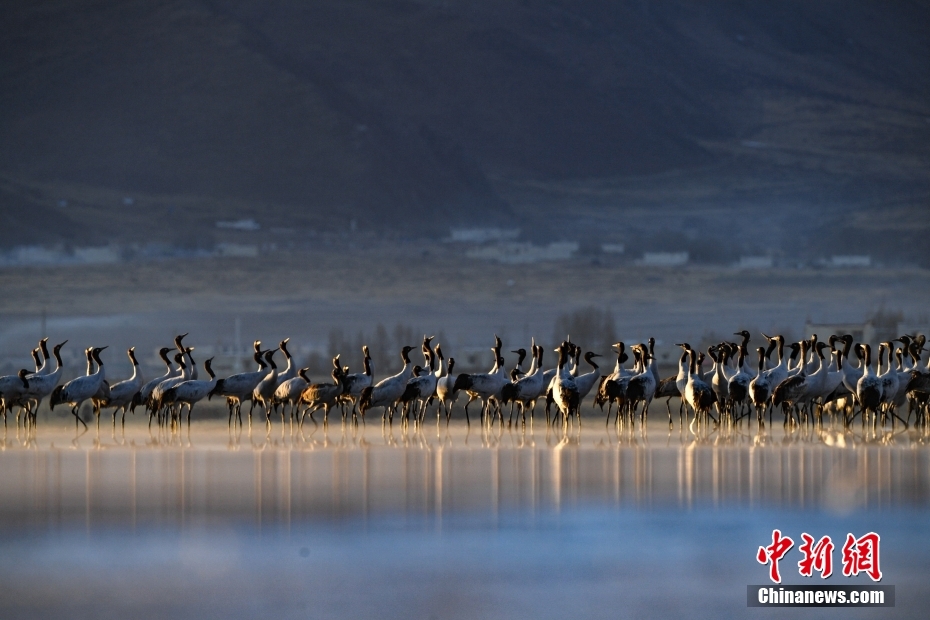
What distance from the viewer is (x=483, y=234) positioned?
98.3 metres

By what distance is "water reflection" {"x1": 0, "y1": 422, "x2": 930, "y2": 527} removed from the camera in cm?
1645

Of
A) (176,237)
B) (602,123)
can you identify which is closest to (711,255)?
(602,123)

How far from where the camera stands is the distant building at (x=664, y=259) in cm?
9100

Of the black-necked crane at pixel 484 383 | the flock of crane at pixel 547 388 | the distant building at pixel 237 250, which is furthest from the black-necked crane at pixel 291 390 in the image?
the distant building at pixel 237 250

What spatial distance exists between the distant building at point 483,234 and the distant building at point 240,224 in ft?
35.6

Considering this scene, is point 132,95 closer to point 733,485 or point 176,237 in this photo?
point 176,237

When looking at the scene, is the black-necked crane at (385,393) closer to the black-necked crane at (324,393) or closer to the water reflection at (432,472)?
the black-necked crane at (324,393)

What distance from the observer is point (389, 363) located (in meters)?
60.2

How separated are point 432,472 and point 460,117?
3621 inches

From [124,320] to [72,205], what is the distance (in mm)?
19451

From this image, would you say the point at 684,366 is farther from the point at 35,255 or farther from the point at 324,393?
the point at 35,255

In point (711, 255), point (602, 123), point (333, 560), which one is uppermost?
point (602, 123)

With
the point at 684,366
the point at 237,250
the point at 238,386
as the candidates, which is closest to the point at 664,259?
the point at 237,250

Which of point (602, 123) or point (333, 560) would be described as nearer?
point (333, 560)
